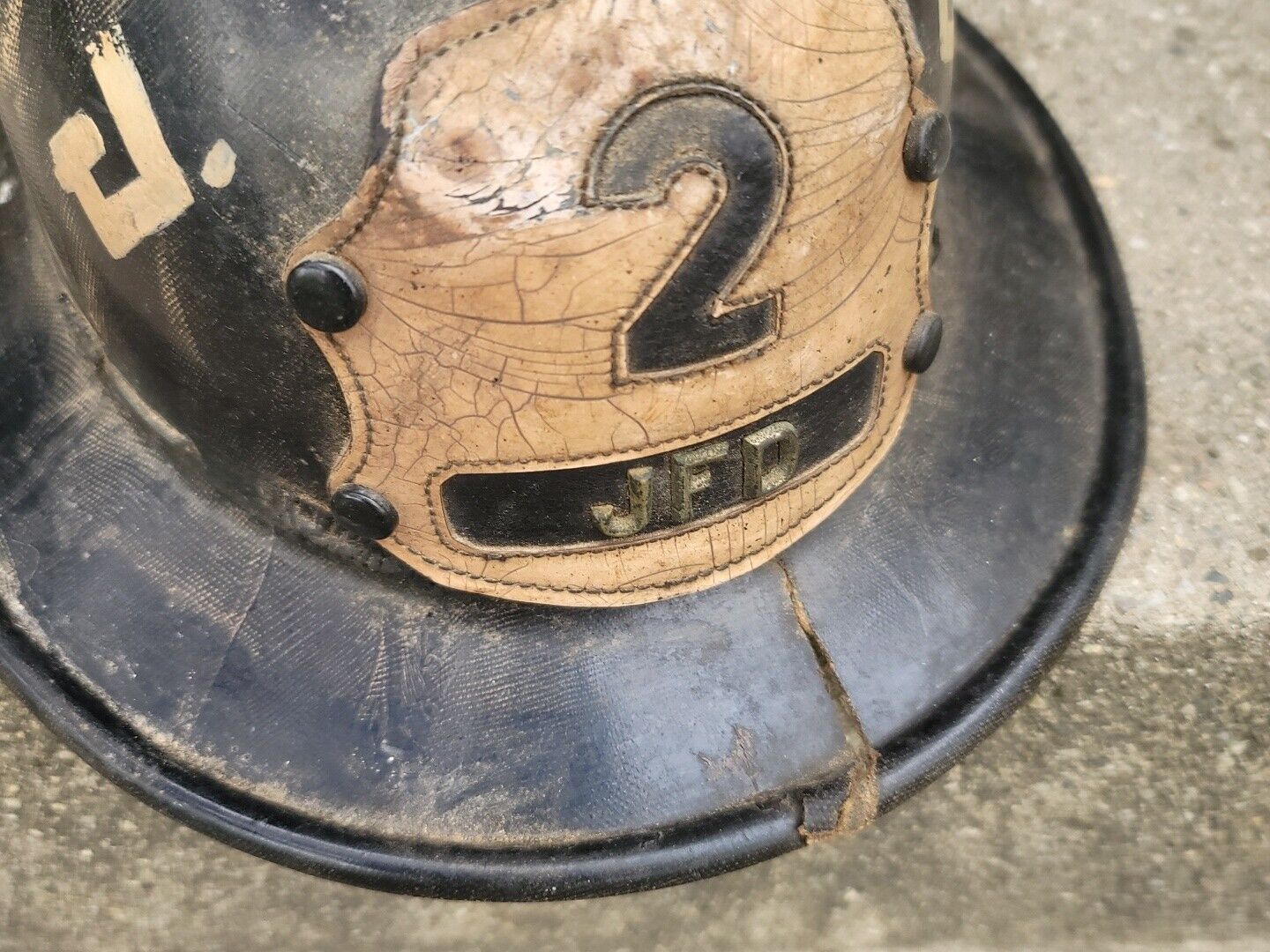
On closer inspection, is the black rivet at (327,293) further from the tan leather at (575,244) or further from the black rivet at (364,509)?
the black rivet at (364,509)

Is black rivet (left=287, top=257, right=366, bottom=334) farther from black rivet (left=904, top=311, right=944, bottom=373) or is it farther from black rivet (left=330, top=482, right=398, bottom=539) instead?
black rivet (left=904, top=311, right=944, bottom=373)

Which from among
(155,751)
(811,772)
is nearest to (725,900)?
(811,772)

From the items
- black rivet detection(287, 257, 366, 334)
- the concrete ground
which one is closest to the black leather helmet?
black rivet detection(287, 257, 366, 334)

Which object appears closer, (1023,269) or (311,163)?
(311,163)

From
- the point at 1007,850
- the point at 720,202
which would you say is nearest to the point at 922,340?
the point at 720,202

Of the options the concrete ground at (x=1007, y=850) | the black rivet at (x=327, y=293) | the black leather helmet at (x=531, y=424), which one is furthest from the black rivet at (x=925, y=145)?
the concrete ground at (x=1007, y=850)

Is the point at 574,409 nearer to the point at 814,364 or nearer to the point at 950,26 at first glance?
the point at 814,364

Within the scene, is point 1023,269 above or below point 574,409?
below

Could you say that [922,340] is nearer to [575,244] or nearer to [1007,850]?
[575,244]
